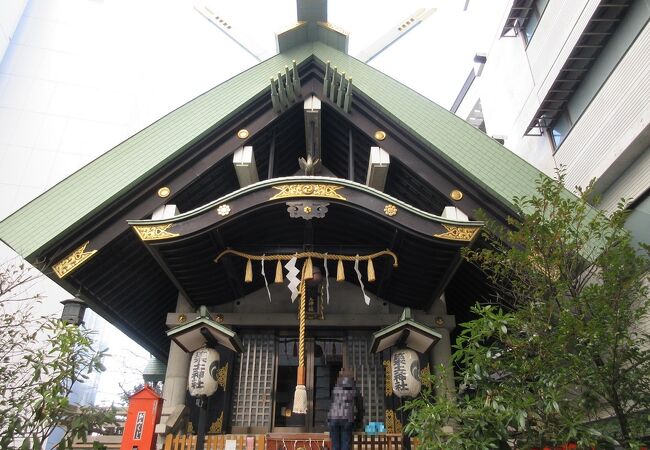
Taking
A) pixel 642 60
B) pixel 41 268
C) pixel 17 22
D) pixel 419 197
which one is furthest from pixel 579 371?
pixel 17 22

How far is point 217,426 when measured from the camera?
9094mm

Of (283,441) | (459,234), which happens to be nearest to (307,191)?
(459,234)

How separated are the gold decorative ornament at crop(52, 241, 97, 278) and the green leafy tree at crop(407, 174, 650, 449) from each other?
6031 mm

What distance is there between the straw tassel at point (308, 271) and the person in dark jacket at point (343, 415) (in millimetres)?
2199

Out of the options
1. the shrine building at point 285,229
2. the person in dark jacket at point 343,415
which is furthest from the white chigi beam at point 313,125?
the person in dark jacket at point 343,415

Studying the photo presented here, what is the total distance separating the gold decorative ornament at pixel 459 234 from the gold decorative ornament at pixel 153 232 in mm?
4578

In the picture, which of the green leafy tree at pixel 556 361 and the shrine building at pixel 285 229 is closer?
the green leafy tree at pixel 556 361

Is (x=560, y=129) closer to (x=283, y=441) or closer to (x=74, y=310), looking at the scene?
(x=283, y=441)

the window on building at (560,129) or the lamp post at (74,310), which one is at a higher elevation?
the window on building at (560,129)

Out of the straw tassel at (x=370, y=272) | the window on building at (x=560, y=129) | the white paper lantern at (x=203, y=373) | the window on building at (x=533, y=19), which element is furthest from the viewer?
the window on building at (x=533, y=19)

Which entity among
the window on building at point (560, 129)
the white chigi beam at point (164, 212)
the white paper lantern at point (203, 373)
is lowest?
the white paper lantern at point (203, 373)

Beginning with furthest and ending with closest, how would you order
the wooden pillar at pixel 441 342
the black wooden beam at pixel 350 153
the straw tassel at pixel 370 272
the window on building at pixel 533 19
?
the window on building at pixel 533 19
the black wooden beam at pixel 350 153
the wooden pillar at pixel 441 342
the straw tassel at pixel 370 272

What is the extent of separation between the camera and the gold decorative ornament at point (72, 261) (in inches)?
313

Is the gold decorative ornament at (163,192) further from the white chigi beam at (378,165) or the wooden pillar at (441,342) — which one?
the wooden pillar at (441,342)
